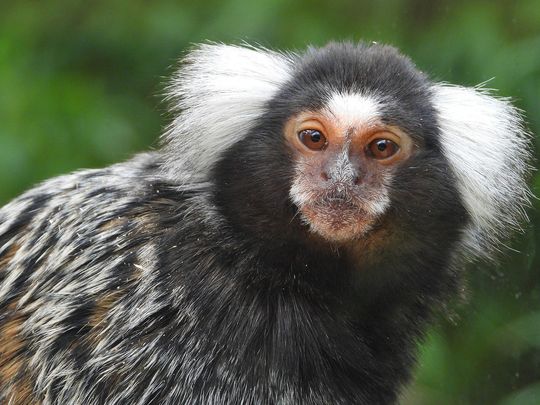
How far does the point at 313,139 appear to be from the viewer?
3342mm

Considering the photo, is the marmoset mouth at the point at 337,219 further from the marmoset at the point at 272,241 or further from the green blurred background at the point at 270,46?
the green blurred background at the point at 270,46

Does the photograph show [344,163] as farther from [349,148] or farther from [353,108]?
[353,108]

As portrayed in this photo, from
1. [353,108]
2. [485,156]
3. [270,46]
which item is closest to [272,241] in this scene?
[353,108]

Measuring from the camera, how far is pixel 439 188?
3445mm

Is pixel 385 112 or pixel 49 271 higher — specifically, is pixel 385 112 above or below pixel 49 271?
above

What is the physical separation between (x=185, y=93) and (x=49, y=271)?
0.79 m

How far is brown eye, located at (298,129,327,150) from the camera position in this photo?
3.34 meters

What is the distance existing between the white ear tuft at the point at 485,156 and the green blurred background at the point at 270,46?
0.63 ft

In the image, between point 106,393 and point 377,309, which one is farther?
point 377,309

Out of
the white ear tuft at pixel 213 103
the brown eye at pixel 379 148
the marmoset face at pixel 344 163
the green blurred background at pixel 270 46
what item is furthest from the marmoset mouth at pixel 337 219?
the green blurred background at pixel 270 46

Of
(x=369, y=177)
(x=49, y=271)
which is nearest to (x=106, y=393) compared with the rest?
(x=49, y=271)

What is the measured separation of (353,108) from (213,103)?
538 millimetres

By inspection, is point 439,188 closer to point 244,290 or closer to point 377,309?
point 377,309

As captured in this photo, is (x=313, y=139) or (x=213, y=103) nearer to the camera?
(x=313, y=139)
